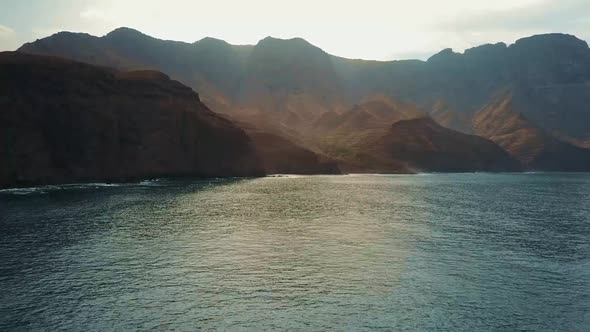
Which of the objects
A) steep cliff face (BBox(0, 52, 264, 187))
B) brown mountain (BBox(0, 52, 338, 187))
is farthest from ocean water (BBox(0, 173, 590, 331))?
steep cliff face (BBox(0, 52, 264, 187))

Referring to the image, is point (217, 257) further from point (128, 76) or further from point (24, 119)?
point (128, 76)

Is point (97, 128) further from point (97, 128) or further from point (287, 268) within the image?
point (287, 268)

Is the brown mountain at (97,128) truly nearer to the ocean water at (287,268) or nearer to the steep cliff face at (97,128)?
the steep cliff face at (97,128)

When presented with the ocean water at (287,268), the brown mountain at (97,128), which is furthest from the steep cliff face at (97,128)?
the ocean water at (287,268)

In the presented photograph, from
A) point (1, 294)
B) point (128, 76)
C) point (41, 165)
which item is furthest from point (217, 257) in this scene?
point (128, 76)

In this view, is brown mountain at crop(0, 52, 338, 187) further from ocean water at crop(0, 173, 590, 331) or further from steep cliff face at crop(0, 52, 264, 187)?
ocean water at crop(0, 173, 590, 331)
